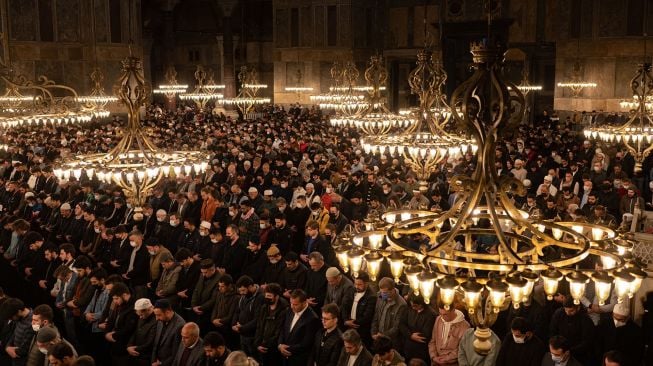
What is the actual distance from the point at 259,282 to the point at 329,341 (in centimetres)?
287

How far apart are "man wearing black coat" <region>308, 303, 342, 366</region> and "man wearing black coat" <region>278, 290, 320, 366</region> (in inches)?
14.6

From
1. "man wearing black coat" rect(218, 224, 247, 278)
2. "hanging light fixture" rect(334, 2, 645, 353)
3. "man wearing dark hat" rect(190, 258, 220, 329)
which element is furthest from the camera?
"man wearing black coat" rect(218, 224, 247, 278)

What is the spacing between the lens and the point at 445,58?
32781mm

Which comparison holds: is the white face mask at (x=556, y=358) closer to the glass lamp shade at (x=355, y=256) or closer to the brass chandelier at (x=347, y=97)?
the glass lamp shade at (x=355, y=256)

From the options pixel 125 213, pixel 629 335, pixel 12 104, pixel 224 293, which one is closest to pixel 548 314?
pixel 629 335

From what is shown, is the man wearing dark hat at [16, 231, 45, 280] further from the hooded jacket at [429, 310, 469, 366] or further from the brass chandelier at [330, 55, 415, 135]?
the hooded jacket at [429, 310, 469, 366]

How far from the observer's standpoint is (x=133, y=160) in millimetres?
9531

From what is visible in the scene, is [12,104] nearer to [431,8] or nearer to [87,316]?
[87,316]

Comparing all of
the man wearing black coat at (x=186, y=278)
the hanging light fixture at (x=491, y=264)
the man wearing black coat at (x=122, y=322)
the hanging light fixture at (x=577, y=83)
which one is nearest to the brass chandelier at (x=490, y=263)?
the hanging light fixture at (x=491, y=264)

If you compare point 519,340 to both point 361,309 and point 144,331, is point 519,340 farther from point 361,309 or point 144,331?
point 144,331

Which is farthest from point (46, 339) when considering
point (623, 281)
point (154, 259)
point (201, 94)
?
point (201, 94)

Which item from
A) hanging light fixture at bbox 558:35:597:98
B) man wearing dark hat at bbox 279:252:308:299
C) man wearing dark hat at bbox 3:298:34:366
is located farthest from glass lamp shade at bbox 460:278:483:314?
hanging light fixture at bbox 558:35:597:98

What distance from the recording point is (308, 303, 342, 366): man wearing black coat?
734 cm

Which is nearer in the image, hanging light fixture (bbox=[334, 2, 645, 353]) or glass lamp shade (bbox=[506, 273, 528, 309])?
glass lamp shade (bbox=[506, 273, 528, 309])
